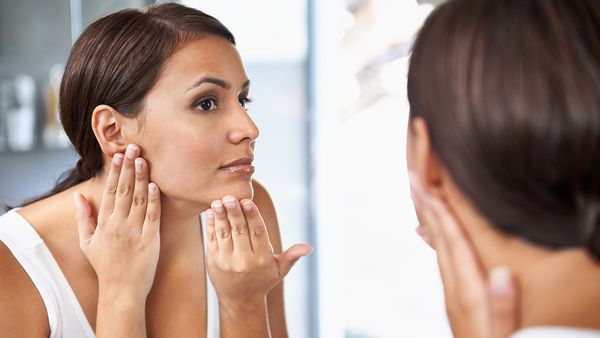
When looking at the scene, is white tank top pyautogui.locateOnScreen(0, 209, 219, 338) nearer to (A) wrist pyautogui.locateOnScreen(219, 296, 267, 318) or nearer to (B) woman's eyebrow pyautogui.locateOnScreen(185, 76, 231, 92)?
(A) wrist pyautogui.locateOnScreen(219, 296, 267, 318)

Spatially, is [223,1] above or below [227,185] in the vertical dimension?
above

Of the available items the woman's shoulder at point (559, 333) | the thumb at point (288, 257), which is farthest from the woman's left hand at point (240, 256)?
the woman's shoulder at point (559, 333)

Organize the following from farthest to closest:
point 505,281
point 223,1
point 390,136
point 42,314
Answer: point 223,1 < point 390,136 < point 42,314 < point 505,281

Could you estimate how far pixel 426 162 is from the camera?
0.74 metres

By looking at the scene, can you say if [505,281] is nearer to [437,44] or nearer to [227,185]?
[437,44]

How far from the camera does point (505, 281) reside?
68 centimetres

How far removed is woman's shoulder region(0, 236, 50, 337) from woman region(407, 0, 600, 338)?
0.70 metres

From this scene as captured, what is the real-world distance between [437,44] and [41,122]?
1.80m

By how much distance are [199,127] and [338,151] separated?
181 cm

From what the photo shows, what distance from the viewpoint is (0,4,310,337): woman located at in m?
1.14

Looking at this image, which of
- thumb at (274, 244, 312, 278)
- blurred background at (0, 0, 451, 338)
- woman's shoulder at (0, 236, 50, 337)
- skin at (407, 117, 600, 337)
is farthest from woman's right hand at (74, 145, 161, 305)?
blurred background at (0, 0, 451, 338)

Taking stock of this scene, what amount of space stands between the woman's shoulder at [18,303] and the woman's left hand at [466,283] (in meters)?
0.67

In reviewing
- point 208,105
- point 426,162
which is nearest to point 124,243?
point 208,105

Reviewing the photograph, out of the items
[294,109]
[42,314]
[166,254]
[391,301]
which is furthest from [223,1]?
[42,314]
